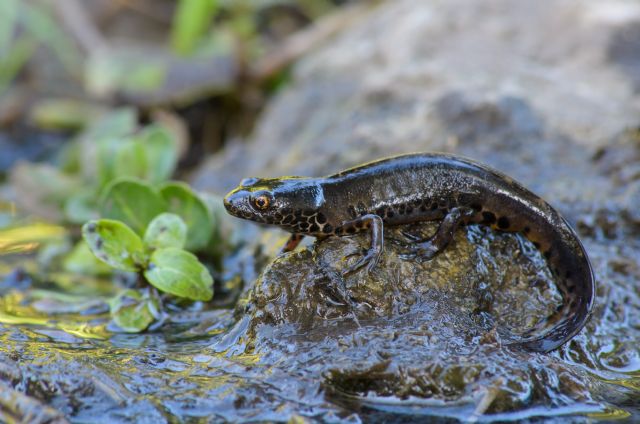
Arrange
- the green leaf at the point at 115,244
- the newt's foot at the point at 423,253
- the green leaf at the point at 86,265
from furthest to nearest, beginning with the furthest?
Answer: the green leaf at the point at 86,265, the green leaf at the point at 115,244, the newt's foot at the point at 423,253

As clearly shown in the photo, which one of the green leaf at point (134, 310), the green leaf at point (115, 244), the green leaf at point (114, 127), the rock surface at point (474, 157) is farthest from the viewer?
the green leaf at point (114, 127)

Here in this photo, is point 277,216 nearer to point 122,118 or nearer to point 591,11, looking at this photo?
point 122,118

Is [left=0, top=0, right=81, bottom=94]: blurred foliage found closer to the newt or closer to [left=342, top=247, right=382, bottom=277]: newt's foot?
the newt

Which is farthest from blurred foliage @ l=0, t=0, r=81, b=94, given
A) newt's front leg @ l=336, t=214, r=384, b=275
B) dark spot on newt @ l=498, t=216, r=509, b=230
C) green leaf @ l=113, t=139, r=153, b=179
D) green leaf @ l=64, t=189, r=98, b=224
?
dark spot on newt @ l=498, t=216, r=509, b=230

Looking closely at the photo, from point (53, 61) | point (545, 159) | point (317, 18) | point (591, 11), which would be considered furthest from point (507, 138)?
point (53, 61)

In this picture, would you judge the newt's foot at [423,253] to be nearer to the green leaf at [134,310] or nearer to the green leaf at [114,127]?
the green leaf at [134,310]

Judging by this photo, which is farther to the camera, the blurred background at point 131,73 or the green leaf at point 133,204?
the blurred background at point 131,73

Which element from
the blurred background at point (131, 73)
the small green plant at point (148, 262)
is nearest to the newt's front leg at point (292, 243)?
the small green plant at point (148, 262)

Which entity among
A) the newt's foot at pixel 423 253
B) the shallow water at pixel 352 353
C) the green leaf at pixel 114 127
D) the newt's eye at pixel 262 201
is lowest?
the shallow water at pixel 352 353
